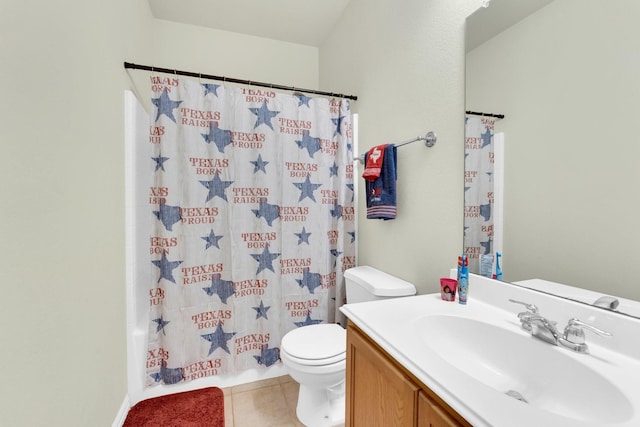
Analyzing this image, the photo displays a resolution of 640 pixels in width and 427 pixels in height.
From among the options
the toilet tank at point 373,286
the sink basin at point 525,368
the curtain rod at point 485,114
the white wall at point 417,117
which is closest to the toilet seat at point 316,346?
the toilet tank at point 373,286

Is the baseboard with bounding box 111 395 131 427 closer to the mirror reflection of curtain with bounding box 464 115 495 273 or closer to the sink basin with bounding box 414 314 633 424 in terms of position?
the sink basin with bounding box 414 314 633 424

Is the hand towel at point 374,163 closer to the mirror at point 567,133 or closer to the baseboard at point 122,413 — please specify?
the mirror at point 567,133

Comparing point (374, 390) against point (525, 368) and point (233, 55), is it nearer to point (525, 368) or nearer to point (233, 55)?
point (525, 368)

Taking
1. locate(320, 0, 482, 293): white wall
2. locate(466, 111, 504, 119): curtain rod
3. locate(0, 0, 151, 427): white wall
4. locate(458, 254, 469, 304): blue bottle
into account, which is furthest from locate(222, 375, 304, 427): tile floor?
locate(466, 111, 504, 119): curtain rod

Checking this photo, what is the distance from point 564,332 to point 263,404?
154 cm

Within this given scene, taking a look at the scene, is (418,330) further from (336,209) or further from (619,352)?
(336,209)

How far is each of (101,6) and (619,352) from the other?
2.24 metres

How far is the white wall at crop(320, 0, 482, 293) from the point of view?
4.05 feet

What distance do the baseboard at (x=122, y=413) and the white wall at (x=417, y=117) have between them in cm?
159

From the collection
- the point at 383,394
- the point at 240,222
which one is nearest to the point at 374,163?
the point at 240,222

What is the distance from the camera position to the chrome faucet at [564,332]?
71 cm

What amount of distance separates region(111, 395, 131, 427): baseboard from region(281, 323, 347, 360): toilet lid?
35.2 inches

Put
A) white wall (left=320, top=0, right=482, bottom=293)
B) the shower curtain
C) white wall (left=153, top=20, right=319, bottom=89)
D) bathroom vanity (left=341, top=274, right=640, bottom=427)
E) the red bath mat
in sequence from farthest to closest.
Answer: white wall (left=153, top=20, right=319, bottom=89) < the shower curtain < the red bath mat < white wall (left=320, top=0, right=482, bottom=293) < bathroom vanity (left=341, top=274, right=640, bottom=427)

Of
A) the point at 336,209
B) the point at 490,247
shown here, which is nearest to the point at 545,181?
the point at 490,247
